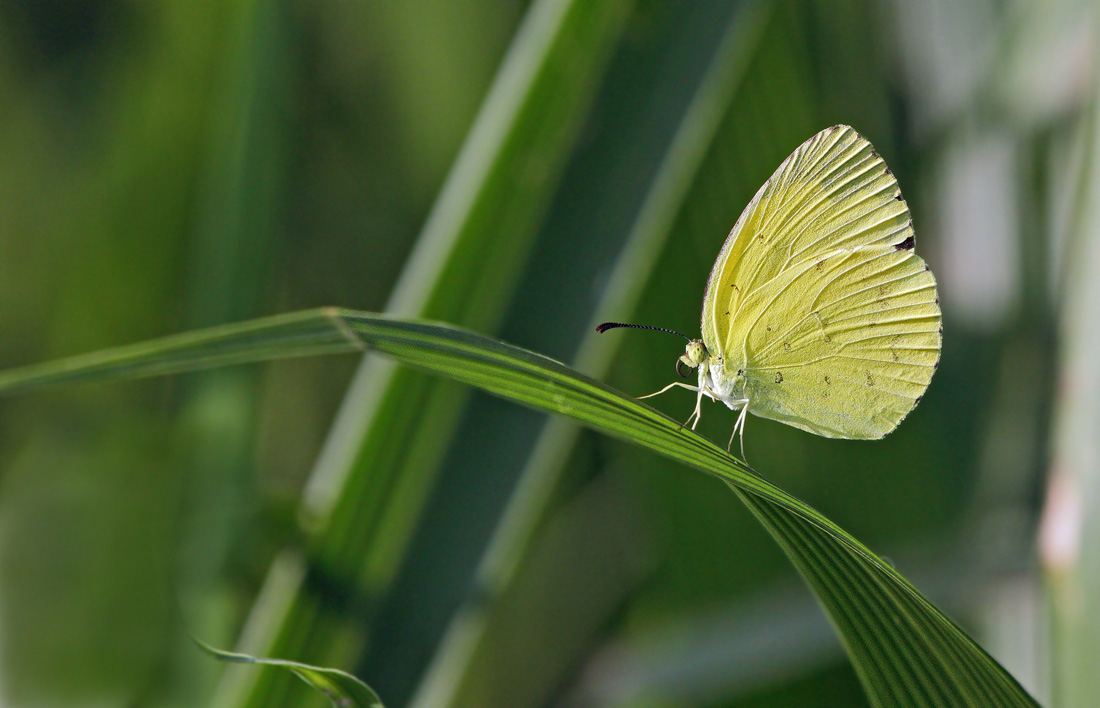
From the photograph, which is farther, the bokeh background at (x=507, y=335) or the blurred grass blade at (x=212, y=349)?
the bokeh background at (x=507, y=335)

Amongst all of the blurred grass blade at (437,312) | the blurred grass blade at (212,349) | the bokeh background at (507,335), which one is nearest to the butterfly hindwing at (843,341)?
the bokeh background at (507,335)

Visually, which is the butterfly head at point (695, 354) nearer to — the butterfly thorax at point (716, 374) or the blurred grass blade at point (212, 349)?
the butterfly thorax at point (716, 374)

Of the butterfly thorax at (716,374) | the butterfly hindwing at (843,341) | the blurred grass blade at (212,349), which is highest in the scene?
the butterfly hindwing at (843,341)

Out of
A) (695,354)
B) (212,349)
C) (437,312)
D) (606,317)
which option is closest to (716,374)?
(695,354)

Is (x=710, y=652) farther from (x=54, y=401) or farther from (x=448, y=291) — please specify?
(x=54, y=401)

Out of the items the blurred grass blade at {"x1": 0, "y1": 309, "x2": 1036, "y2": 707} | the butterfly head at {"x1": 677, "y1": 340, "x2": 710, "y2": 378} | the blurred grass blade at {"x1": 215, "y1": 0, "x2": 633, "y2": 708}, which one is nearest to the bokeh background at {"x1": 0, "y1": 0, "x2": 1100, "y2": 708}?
the blurred grass blade at {"x1": 215, "y1": 0, "x2": 633, "y2": 708}

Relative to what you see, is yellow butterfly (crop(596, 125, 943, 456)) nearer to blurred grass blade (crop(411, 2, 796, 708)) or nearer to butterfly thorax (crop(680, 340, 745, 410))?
butterfly thorax (crop(680, 340, 745, 410))
